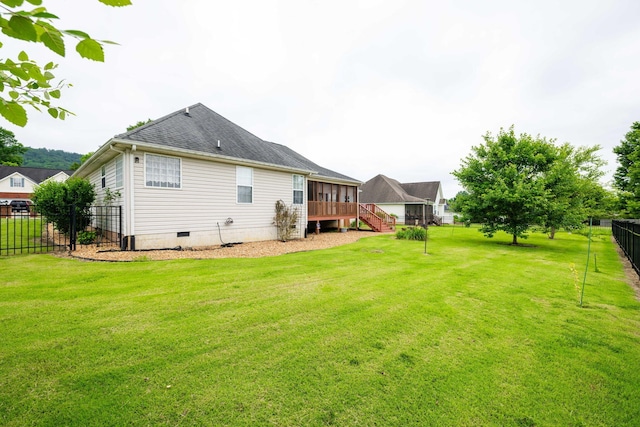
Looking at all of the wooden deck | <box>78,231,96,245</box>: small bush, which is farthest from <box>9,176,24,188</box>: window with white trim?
the wooden deck

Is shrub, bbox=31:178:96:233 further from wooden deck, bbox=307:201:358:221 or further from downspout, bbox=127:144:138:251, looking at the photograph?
wooden deck, bbox=307:201:358:221

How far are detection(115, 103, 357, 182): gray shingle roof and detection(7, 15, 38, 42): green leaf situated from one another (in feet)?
30.5

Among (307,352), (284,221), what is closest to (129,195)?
(284,221)

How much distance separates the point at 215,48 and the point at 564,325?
54.7ft

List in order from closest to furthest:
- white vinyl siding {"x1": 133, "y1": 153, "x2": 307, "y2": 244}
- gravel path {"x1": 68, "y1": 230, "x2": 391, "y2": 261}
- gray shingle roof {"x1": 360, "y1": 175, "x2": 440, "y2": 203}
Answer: gravel path {"x1": 68, "y1": 230, "x2": 391, "y2": 261} < white vinyl siding {"x1": 133, "y1": 153, "x2": 307, "y2": 244} < gray shingle roof {"x1": 360, "y1": 175, "x2": 440, "y2": 203}

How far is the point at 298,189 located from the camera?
14945 millimetres

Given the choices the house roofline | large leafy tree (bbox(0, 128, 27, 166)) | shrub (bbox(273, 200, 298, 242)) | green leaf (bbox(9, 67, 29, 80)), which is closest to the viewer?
green leaf (bbox(9, 67, 29, 80))

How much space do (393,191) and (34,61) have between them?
33.6 m

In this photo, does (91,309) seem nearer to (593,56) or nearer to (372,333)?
(372,333)

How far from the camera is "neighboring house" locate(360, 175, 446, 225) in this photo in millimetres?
31281

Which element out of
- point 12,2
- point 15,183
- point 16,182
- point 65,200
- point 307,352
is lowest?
point 307,352

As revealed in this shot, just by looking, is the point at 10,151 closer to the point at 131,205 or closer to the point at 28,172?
the point at 28,172

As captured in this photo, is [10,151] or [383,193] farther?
[10,151]

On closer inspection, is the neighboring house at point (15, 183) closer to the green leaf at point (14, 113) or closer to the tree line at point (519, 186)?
the green leaf at point (14, 113)
